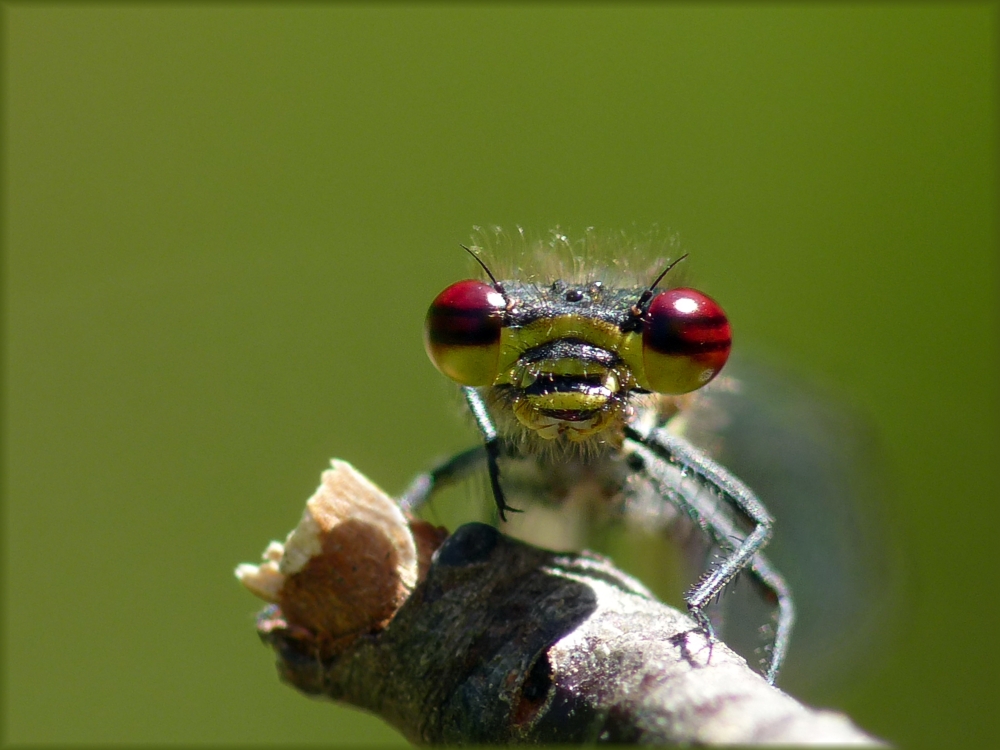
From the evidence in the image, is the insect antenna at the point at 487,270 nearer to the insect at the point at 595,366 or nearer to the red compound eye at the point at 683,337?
the insect at the point at 595,366

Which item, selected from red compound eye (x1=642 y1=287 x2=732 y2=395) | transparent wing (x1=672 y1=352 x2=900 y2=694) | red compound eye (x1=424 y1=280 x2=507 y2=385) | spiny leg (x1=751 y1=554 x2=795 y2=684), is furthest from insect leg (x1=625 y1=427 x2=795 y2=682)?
transparent wing (x1=672 y1=352 x2=900 y2=694)

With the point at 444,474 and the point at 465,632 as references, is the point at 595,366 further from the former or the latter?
the point at 444,474

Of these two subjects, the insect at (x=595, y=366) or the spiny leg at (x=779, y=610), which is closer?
the insect at (x=595, y=366)

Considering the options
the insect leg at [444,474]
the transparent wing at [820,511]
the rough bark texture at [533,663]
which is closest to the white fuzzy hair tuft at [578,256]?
the insect leg at [444,474]

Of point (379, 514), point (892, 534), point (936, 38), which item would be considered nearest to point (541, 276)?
point (379, 514)

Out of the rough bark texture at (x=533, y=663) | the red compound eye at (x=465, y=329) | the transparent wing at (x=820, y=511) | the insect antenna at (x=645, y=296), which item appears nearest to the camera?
the rough bark texture at (x=533, y=663)

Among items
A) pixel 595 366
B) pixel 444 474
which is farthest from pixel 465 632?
pixel 444 474

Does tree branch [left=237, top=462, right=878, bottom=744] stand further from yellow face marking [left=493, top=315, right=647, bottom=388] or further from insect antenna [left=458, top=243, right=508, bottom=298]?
insect antenna [left=458, top=243, right=508, bottom=298]
